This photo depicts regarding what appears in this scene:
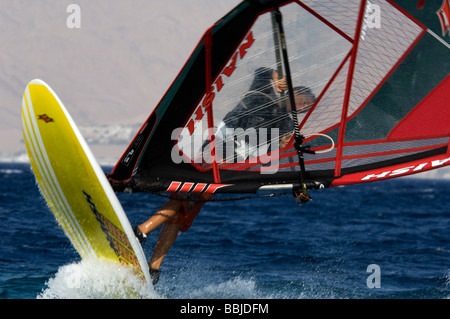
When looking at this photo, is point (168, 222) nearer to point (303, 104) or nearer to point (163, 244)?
point (163, 244)

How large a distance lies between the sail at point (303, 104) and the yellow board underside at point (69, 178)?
0.36m

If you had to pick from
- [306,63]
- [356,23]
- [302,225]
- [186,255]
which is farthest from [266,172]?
[302,225]

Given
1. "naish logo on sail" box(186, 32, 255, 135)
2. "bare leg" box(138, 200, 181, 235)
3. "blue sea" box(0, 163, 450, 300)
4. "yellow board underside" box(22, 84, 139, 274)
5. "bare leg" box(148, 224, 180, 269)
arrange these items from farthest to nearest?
"blue sea" box(0, 163, 450, 300) < "bare leg" box(148, 224, 180, 269) < "bare leg" box(138, 200, 181, 235) < "naish logo on sail" box(186, 32, 255, 135) < "yellow board underside" box(22, 84, 139, 274)

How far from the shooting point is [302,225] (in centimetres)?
1683

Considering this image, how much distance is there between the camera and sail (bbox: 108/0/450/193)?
5549 millimetres

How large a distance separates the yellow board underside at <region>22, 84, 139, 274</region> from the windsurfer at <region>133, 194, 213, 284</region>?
1.03 ft

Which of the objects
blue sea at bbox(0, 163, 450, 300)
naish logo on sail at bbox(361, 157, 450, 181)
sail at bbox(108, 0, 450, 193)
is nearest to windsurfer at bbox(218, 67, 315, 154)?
sail at bbox(108, 0, 450, 193)

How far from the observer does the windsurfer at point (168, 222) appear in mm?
5684

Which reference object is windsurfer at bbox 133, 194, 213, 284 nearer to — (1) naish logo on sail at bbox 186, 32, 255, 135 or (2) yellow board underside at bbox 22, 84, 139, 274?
(2) yellow board underside at bbox 22, 84, 139, 274

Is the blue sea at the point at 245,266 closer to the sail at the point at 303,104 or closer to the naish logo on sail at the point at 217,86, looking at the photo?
the sail at the point at 303,104

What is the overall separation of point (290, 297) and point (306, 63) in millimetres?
2622

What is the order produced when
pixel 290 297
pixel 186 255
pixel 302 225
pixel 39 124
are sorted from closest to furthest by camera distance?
pixel 39 124 < pixel 290 297 < pixel 186 255 < pixel 302 225

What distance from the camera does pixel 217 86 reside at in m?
Answer: 5.63
